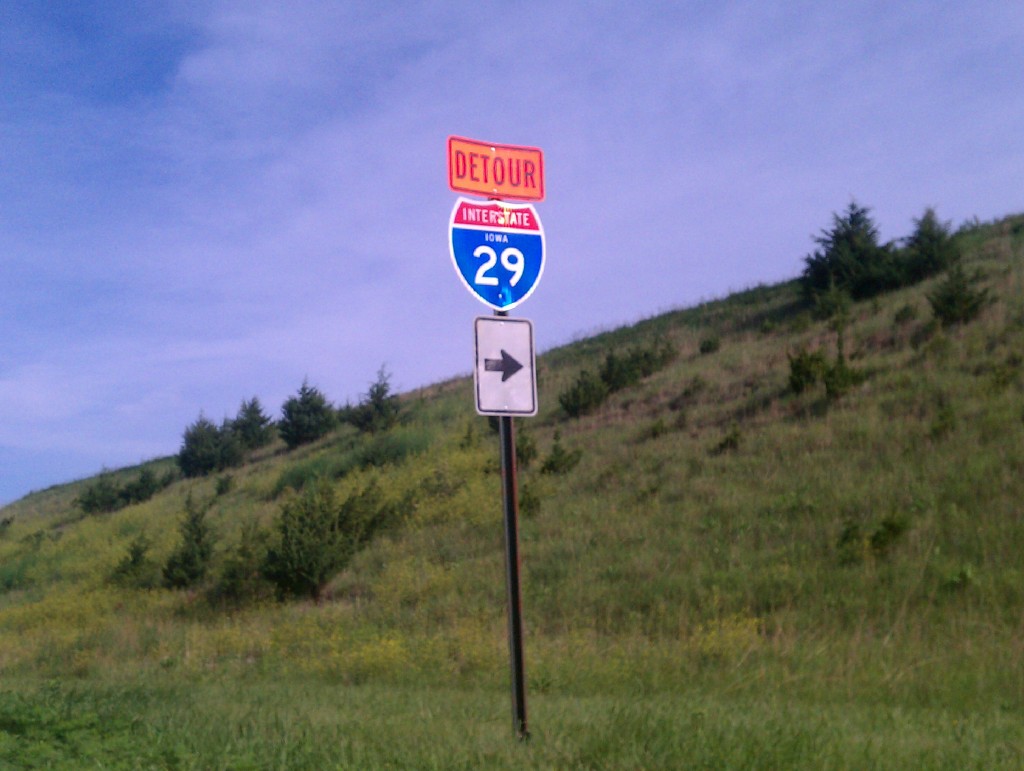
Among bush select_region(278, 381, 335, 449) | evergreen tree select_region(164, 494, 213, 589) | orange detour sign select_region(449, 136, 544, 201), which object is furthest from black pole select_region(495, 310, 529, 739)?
bush select_region(278, 381, 335, 449)

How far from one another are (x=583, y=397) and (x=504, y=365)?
71.2 ft

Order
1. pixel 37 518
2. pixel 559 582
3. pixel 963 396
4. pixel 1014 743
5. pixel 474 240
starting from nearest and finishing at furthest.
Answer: pixel 1014 743 < pixel 474 240 < pixel 559 582 < pixel 963 396 < pixel 37 518

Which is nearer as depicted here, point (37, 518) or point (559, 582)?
point (559, 582)

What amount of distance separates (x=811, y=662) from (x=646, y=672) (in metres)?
1.53

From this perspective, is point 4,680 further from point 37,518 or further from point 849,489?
point 37,518

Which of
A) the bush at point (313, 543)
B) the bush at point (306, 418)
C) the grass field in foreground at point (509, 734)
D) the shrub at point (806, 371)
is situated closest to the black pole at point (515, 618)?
the grass field in foreground at point (509, 734)

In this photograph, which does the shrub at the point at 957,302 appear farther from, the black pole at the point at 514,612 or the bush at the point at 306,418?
the bush at the point at 306,418

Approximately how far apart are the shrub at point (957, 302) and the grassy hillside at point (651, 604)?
523 millimetres

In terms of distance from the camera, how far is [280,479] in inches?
1173

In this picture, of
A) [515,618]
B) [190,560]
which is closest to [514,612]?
[515,618]

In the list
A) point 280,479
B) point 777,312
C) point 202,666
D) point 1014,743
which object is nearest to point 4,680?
point 202,666

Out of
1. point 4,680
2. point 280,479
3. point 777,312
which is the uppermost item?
point 777,312

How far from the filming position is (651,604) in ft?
40.9

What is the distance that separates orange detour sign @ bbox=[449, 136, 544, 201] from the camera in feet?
21.0
